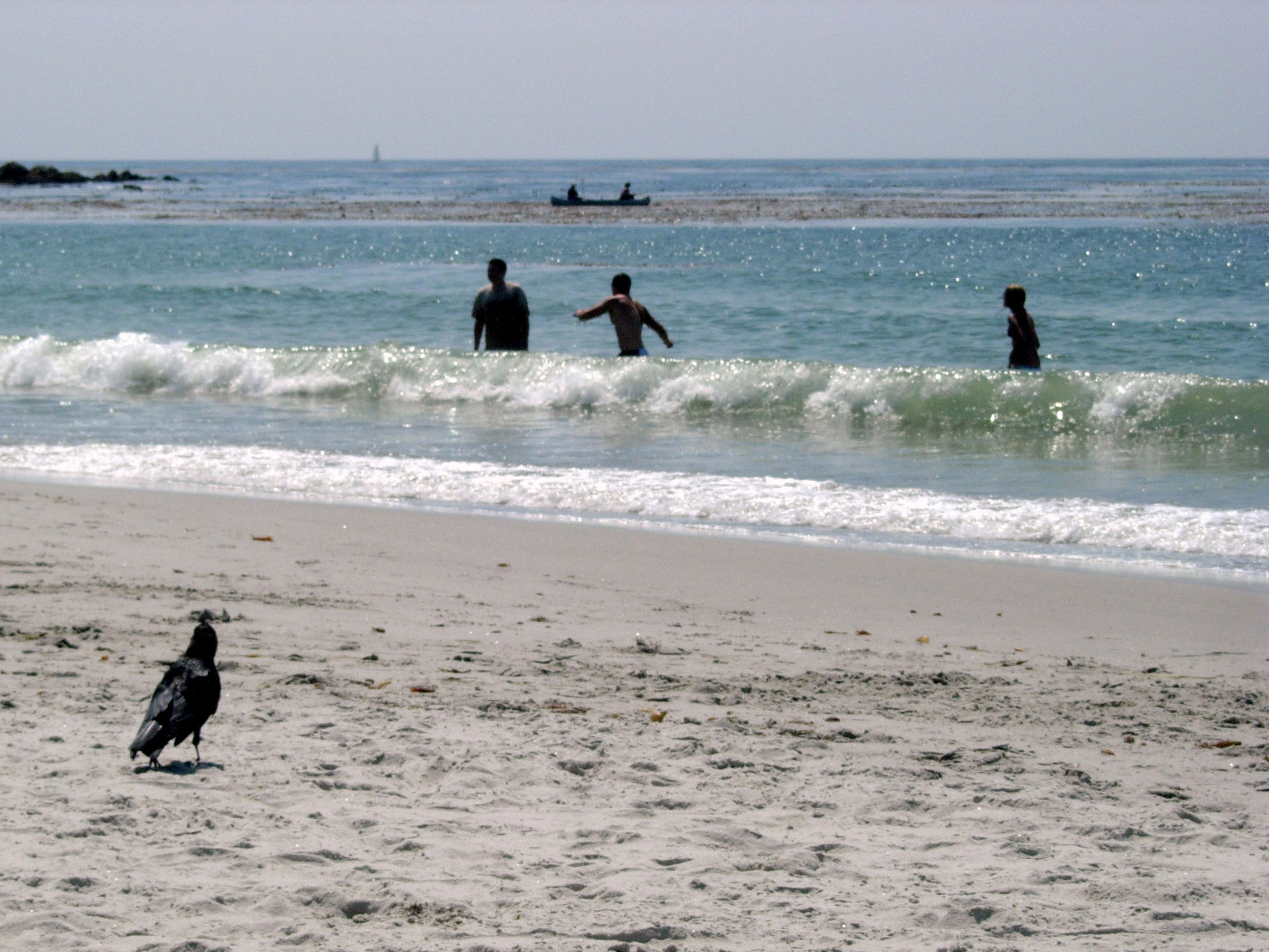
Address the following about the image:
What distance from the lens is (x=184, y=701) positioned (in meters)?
3.97

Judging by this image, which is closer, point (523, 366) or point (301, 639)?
point (301, 639)

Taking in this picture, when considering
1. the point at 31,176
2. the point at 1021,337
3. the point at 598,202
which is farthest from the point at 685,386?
the point at 31,176

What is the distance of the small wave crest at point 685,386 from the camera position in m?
13.0

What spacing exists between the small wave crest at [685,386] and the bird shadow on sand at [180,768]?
32.1 ft

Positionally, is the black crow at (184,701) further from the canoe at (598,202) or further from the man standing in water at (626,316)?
the canoe at (598,202)

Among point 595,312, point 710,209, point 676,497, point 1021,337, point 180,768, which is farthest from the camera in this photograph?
point 710,209

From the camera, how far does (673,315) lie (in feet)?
77.3

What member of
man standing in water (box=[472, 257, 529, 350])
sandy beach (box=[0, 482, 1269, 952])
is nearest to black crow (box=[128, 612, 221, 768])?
sandy beach (box=[0, 482, 1269, 952])

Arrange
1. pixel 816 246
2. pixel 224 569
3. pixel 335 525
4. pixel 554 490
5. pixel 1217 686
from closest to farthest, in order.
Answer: pixel 1217 686, pixel 224 569, pixel 335 525, pixel 554 490, pixel 816 246

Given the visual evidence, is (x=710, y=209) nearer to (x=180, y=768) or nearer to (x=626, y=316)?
(x=626, y=316)

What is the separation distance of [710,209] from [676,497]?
53.1m

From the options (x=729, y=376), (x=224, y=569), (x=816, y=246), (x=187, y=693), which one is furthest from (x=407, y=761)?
(x=816, y=246)

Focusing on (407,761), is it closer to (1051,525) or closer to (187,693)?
(187,693)

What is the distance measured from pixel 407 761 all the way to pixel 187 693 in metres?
0.68
